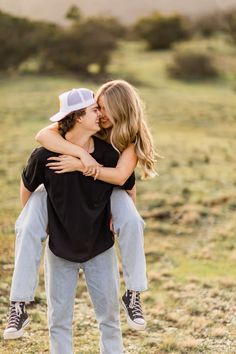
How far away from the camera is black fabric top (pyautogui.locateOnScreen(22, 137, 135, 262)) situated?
4.03 meters

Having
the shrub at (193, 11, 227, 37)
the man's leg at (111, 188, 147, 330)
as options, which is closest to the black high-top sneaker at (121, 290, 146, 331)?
the man's leg at (111, 188, 147, 330)

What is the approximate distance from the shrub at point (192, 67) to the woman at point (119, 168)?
2845 cm

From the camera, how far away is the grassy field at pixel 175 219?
6.24 m

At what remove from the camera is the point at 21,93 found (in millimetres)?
25781

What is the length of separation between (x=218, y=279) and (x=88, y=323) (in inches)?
92.7

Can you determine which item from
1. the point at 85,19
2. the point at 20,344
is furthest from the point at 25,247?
the point at 85,19

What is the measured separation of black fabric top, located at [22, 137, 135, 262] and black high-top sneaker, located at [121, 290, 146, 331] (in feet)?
1.13

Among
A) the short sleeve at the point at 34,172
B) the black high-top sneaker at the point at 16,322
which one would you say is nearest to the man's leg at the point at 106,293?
the black high-top sneaker at the point at 16,322

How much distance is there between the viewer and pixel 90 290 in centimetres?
426

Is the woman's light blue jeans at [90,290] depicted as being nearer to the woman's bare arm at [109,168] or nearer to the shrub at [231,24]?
the woman's bare arm at [109,168]

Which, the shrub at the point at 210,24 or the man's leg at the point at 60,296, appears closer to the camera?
the man's leg at the point at 60,296

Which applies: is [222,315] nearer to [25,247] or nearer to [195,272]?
[195,272]

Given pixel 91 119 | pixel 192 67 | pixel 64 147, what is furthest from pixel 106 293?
pixel 192 67

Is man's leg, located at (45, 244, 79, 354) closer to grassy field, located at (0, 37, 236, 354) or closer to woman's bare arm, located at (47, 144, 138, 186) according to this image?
woman's bare arm, located at (47, 144, 138, 186)
